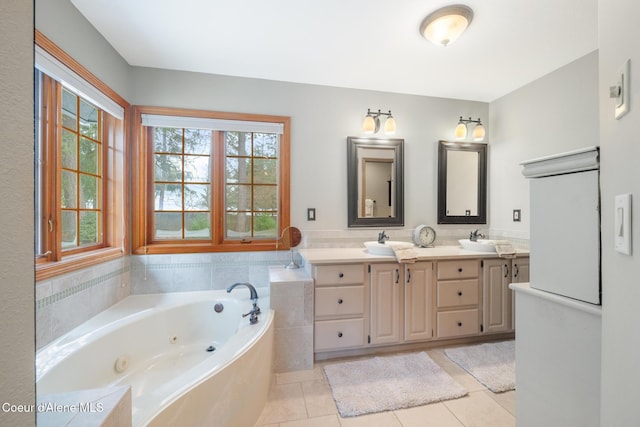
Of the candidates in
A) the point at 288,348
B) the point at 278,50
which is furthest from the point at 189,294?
the point at 278,50

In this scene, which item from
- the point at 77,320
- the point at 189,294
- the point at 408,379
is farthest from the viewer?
the point at 189,294

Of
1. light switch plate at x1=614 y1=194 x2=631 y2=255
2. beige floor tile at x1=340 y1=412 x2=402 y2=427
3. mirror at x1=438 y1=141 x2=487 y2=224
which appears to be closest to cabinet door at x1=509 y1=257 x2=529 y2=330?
mirror at x1=438 y1=141 x2=487 y2=224

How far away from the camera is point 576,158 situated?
2.71 feet

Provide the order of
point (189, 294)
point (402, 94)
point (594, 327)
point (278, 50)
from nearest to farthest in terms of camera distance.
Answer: point (594, 327) < point (278, 50) < point (189, 294) < point (402, 94)

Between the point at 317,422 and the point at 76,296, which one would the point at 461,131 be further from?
the point at 76,296

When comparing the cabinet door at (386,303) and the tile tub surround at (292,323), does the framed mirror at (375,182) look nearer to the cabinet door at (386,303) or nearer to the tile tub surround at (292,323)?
the cabinet door at (386,303)

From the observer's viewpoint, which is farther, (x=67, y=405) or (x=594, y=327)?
(x=594, y=327)

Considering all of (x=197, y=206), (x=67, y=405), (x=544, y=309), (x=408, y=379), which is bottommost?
(x=408, y=379)

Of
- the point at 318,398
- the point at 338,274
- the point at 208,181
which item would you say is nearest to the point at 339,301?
the point at 338,274

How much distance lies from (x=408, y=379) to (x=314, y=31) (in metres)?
2.58

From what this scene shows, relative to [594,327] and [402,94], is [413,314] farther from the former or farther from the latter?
[402,94]

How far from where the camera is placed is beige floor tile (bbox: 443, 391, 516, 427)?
1.50 meters
